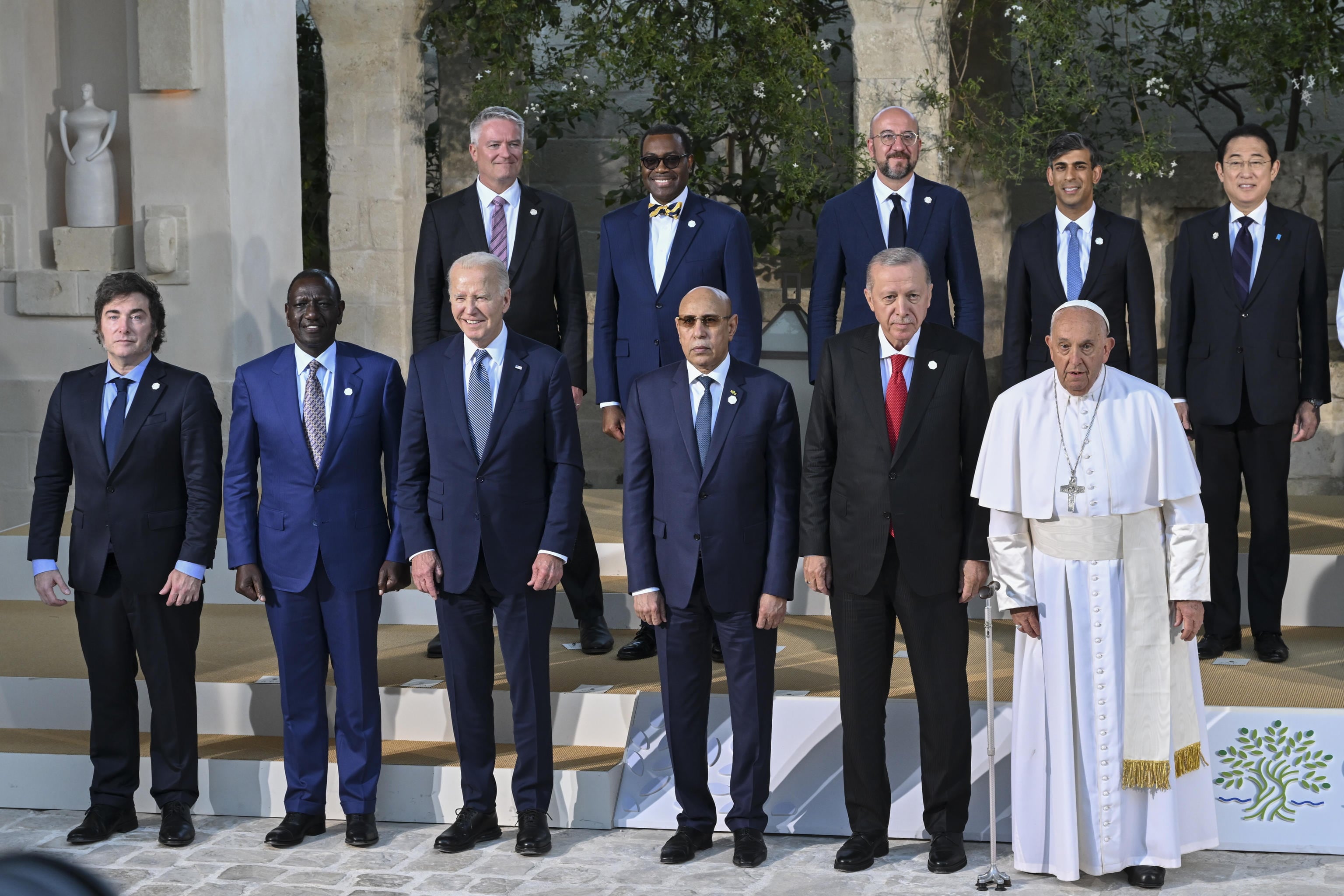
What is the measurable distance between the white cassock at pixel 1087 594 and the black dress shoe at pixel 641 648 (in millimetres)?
1580

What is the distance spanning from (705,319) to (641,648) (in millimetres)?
1555

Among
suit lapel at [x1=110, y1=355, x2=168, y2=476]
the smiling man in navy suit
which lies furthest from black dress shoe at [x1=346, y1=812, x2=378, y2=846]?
suit lapel at [x1=110, y1=355, x2=168, y2=476]

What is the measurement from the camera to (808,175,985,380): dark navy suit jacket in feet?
15.9

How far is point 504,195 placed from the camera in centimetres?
504

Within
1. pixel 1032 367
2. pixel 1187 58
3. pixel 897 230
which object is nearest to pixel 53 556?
pixel 897 230

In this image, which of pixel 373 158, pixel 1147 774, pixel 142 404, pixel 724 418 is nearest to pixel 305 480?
pixel 142 404

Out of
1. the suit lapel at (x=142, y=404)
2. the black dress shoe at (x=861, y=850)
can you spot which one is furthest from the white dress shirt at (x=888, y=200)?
the suit lapel at (x=142, y=404)

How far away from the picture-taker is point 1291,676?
4949mm

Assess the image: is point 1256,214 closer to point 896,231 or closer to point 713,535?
point 896,231

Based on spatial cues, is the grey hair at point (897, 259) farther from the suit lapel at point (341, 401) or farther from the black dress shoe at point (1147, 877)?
the black dress shoe at point (1147, 877)

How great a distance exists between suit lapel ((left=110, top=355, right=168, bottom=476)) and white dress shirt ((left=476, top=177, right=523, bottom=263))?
1071 millimetres

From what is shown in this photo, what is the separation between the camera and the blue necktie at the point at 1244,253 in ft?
16.7

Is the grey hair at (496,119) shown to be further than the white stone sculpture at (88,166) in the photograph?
No

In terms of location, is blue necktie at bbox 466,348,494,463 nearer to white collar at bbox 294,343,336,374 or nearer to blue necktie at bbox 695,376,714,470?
white collar at bbox 294,343,336,374
